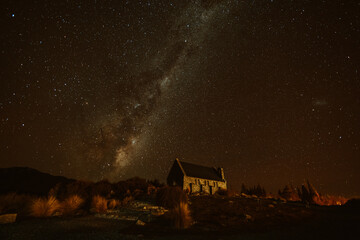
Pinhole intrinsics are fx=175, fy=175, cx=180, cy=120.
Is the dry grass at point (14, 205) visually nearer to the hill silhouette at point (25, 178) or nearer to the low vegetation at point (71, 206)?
the low vegetation at point (71, 206)

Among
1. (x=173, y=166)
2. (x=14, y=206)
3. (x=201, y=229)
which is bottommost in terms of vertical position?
(x=201, y=229)

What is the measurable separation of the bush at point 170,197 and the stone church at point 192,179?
14625mm

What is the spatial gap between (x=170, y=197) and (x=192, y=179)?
60.1ft

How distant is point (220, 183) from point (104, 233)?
1349 inches

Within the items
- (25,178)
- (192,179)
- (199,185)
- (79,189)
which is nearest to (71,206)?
(79,189)

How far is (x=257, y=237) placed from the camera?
6.52 meters

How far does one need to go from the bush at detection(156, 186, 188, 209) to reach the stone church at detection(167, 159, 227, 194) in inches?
576

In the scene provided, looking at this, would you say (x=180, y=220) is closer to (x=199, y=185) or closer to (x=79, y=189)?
(x=79, y=189)

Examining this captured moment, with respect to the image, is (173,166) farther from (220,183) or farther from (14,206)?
(14,206)

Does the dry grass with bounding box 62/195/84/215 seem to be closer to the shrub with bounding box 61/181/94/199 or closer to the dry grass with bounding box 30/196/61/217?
the dry grass with bounding box 30/196/61/217

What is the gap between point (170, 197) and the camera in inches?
568

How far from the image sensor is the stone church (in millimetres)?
Result: 31000

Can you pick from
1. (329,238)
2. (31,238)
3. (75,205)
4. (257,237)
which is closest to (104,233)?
(31,238)

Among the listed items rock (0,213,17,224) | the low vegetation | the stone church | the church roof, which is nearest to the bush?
the low vegetation
